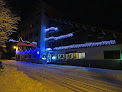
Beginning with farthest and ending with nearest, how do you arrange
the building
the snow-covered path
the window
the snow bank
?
the building, the window, the snow-covered path, the snow bank

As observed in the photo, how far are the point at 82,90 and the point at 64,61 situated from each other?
21639 millimetres

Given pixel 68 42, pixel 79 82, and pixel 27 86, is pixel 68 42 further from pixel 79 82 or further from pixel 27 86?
pixel 27 86

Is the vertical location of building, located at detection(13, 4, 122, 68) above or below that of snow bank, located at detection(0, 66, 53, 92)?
above

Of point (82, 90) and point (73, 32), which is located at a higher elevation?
point (73, 32)

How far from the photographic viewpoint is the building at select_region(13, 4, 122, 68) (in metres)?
19.3

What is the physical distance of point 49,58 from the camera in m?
34.9

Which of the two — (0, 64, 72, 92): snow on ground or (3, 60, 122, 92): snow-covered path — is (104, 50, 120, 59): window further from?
(0, 64, 72, 92): snow on ground

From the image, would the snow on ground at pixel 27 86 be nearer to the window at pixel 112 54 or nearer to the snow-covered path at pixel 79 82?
the snow-covered path at pixel 79 82

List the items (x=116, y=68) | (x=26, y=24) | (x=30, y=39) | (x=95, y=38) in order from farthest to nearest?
(x=26, y=24)
(x=30, y=39)
(x=95, y=38)
(x=116, y=68)

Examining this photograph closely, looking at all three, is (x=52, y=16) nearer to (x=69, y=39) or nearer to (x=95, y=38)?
(x=69, y=39)

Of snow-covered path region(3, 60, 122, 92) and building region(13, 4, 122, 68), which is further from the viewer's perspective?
building region(13, 4, 122, 68)

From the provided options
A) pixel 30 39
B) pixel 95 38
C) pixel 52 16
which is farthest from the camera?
pixel 30 39

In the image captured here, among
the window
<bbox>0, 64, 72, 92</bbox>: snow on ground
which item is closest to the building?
the window

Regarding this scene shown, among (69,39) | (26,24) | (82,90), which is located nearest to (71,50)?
(69,39)
